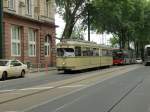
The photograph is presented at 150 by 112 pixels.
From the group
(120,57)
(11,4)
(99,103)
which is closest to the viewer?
(99,103)

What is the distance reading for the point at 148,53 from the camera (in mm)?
67750

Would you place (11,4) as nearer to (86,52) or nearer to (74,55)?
(86,52)

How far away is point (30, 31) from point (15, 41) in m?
4.73

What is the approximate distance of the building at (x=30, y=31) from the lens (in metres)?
48.0

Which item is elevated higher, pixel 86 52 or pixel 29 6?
pixel 29 6

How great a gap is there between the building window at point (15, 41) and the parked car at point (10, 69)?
14.1 meters

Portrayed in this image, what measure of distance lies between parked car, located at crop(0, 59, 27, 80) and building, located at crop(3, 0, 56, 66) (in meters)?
10.0

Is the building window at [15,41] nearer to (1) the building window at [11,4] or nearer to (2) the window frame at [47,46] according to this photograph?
(1) the building window at [11,4]

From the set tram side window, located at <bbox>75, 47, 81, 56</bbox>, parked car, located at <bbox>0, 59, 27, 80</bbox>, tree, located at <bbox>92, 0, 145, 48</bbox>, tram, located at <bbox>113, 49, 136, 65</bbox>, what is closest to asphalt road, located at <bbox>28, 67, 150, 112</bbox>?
parked car, located at <bbox>0, 59, 27, 80</bbox>

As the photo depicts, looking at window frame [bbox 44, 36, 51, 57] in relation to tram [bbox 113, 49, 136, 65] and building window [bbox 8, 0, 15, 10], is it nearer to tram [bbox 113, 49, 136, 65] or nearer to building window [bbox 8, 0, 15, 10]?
building window [bbox 8, 0, 15, 10]

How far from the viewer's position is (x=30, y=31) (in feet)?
180

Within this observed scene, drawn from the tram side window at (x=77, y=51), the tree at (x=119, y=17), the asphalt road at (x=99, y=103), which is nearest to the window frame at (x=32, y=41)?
the tree at (x=119, y=17)

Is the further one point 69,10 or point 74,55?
point 69,10

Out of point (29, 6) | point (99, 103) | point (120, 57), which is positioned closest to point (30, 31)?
point (29, 6)
